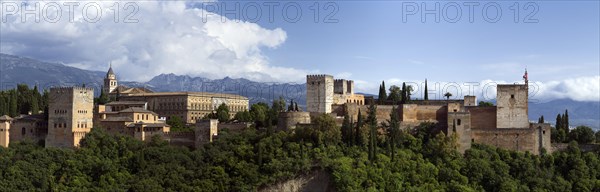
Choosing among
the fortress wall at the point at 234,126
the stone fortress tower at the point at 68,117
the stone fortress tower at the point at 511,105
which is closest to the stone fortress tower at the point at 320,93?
the fortress wall at the point at 234,126

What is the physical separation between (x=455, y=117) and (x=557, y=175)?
7.33 metres

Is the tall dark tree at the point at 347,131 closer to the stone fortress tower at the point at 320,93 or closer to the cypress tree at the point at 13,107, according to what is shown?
the stone fortress tower at the point at 320,93

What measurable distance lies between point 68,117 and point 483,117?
30.4m

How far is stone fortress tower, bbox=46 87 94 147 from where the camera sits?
171ft

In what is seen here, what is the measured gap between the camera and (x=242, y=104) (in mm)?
78000

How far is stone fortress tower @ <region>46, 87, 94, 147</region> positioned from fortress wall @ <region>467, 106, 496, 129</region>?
28578 mm

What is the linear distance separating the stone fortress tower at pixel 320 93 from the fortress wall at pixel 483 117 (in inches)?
436

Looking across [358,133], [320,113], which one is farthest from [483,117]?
[320,113]

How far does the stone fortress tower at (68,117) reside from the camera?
171 ft

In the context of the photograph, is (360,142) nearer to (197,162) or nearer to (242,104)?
(197,162)

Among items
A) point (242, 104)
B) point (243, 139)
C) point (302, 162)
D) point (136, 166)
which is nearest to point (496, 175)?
point (302, 162)

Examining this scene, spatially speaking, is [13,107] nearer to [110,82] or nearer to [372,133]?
[110,82]

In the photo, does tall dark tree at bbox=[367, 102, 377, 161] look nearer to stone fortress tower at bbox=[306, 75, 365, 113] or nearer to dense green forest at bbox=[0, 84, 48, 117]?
stone fortress tower at bbox=[306, 75, 365, 113]

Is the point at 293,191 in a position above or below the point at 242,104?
below
